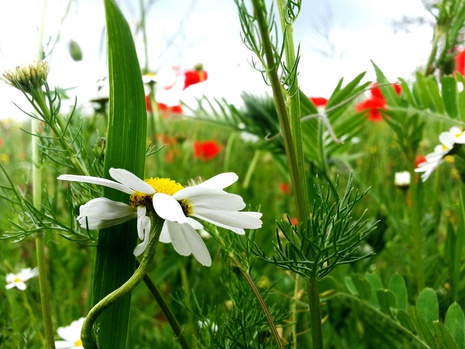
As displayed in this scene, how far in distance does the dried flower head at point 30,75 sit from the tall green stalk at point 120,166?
0.07m

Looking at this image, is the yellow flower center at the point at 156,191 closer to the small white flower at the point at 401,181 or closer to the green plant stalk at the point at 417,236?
the green plant stalk at the point at 417,236

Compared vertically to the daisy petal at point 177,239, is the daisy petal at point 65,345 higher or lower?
lower

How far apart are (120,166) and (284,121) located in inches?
4.0

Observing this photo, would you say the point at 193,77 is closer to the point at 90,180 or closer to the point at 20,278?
the point at 20,278

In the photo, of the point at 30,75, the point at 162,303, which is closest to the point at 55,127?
the point at 30,75

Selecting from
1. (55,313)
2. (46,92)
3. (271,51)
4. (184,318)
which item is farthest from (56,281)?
(271,51)

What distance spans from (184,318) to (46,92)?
0.46 meters

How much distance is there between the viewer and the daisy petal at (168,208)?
0.95ft

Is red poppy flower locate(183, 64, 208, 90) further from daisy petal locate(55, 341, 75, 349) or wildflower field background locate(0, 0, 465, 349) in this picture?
daisy petal locate(55, 341, 75, 349)

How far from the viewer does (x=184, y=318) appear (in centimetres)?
78

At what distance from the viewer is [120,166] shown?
357 millimetres

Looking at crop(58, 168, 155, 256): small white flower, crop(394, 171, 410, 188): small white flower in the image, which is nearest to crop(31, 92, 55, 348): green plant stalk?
crop(58, 168, 155, 256): small white flower

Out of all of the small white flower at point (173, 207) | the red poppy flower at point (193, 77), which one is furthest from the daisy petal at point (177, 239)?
the red poppy flower at point (193, 77)

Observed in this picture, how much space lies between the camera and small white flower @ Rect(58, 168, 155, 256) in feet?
1.02
